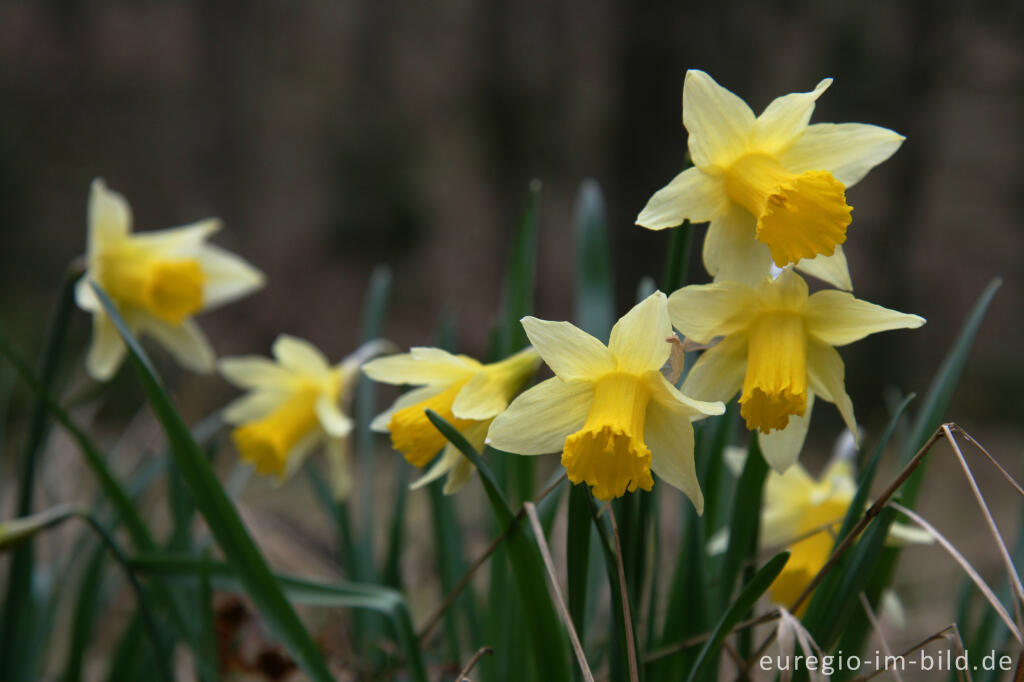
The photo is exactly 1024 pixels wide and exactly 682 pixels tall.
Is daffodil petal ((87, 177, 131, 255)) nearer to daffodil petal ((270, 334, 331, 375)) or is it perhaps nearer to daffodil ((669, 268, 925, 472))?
daffodil petal ((270, 334, 331, 375))

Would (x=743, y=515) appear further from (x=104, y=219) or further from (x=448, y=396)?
(x=104, y=219)

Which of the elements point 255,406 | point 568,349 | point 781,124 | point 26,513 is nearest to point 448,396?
point 568,349

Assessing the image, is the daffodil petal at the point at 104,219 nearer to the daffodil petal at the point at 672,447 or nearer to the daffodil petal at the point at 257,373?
the daffodil petal at the point at 257,373

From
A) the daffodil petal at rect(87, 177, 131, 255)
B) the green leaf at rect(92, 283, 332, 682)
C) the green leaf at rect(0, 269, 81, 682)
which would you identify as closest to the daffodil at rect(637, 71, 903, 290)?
the green leaf at rect(92, 283, 332, 682)

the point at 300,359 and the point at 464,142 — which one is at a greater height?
the point at 464,142

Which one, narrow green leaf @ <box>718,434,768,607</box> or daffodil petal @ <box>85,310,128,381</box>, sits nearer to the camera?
narrow green leaf @ <box>718,434,768,607</box>

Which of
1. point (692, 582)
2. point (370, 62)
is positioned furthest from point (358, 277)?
point (692, 582)
